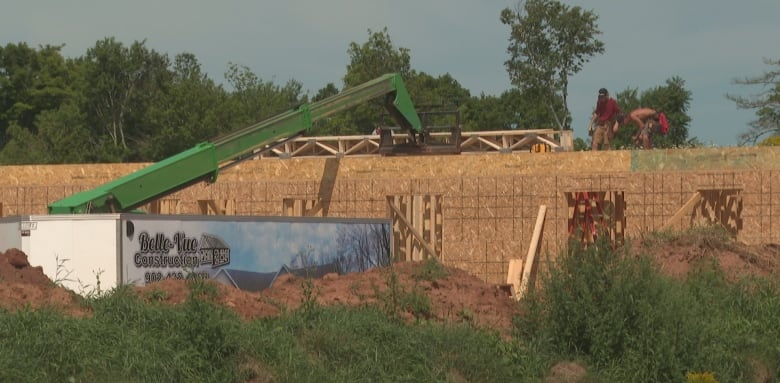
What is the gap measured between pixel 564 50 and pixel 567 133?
927 inches

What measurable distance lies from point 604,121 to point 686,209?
373 centimetres

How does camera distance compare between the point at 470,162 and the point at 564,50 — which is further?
the point at 564,50

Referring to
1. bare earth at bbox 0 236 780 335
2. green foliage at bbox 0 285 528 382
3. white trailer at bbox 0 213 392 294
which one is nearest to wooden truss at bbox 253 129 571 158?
white trailer at bbox 0 213 392 294

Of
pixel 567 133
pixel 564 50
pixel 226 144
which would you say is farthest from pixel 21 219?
pixel 564 50

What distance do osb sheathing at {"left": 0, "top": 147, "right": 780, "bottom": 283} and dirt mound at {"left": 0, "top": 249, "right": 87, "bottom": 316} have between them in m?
9.80

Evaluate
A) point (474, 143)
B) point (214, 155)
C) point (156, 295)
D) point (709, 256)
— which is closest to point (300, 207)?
point (214, 155)

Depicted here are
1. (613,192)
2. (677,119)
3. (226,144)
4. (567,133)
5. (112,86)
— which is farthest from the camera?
(677,119)

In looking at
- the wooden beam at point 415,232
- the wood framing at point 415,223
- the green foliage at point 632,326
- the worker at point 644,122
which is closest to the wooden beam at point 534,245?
the wooden beam at point 415,232

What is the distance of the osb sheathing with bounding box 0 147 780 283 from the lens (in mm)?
24703

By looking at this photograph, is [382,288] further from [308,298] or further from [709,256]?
[709,256]

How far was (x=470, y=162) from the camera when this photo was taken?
2647 cm

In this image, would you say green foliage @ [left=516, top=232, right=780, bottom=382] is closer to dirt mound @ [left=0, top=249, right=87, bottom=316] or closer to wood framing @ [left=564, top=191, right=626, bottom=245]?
dirt mound @ [left=0, top=249, right=87, bottom=316]

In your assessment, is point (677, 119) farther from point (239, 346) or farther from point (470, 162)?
point (239, 346)

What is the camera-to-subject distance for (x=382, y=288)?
19062 mm
